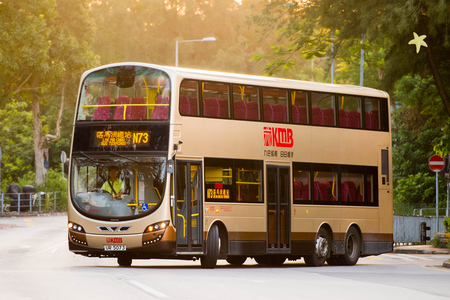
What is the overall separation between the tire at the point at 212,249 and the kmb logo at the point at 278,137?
8.60 feet

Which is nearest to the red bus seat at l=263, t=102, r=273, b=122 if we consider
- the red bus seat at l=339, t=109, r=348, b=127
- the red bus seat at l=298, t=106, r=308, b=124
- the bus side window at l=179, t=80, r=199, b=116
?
the red bus seat at l=298, t=106, r=308, b=124

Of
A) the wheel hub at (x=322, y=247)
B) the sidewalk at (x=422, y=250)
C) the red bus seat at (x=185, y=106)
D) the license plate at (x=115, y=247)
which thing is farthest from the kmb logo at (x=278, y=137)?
the sidewalk at (x=422, y=250)

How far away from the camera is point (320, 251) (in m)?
23.3

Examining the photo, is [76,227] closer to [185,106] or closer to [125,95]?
→ [125,95]

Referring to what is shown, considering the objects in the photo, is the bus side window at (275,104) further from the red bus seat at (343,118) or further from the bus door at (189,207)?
the bus door at (189,207)

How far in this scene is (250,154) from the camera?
21.6 metres

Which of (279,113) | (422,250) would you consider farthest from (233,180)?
(422,250)

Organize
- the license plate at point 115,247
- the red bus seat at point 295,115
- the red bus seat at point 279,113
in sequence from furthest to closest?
the red bus seat at point 295,115 < the red bus seat at point 279,113 < the license plate at point 115,247

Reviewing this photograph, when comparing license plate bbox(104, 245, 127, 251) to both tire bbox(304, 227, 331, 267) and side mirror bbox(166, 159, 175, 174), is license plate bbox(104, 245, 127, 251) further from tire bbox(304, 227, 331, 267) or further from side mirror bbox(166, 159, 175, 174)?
tire bbox(304, 227, 331, 267)

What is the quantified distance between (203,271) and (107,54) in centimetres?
6473

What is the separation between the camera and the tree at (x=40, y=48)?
49.1m

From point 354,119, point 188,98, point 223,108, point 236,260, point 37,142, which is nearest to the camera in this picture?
point 188,98

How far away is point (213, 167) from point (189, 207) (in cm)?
112

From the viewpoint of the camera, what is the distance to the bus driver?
64.8 ft
